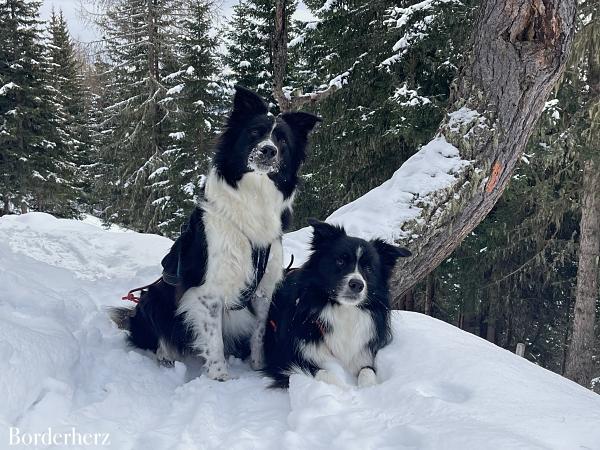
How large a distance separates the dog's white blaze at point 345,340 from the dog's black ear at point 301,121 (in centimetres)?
141

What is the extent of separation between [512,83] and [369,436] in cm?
422

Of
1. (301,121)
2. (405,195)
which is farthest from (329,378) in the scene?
(405,195)

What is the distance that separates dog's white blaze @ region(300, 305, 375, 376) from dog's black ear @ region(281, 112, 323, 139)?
1410mm

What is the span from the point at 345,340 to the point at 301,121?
1731 mm

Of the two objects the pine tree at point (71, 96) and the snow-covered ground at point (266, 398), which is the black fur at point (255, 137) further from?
the pine tree at point (71, 96)

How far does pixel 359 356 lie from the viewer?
3.42 m

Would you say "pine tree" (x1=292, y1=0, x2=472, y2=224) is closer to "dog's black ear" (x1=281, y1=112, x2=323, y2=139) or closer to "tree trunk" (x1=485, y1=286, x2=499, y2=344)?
"dog's black ear" (x1=281, y1=112, x2=323, y2=139)

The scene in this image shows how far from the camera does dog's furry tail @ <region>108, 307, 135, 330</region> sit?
4132 mm

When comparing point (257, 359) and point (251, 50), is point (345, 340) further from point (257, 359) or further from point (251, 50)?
point (251, 50)

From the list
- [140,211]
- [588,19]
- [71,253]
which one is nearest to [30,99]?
[140,211]

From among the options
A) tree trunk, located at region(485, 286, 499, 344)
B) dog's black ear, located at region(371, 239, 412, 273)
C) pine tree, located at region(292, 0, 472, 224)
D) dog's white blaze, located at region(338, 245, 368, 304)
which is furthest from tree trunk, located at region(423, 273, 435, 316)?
dog's white blaze, located at region(338, 245, 368, 304)

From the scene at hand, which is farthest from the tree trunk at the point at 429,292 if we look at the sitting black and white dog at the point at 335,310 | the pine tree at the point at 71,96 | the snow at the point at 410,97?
the pine tree at the point at 71,96

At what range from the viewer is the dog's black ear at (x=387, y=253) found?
3.63m

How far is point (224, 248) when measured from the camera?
3.48 meters
